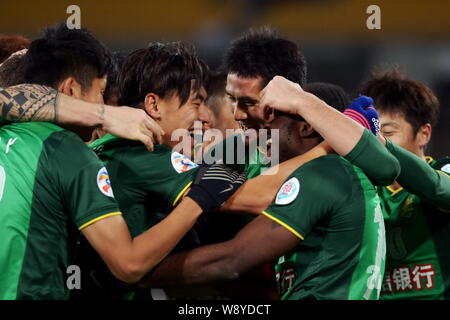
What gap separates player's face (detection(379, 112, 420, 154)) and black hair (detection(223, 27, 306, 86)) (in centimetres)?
74

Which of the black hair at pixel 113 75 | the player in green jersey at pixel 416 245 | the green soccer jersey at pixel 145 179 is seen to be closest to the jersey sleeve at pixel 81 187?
the green soccer jersey at pixel 145 179

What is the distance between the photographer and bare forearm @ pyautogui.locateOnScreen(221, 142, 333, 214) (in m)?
2.68

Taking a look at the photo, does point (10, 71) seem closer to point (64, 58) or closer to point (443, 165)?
point (64, 58)

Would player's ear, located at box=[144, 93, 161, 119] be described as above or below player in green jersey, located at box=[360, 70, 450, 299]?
above

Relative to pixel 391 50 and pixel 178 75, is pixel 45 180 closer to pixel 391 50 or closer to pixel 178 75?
pixel 178 75

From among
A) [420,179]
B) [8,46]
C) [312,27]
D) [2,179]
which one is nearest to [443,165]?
[420,179]

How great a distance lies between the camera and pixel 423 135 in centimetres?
391

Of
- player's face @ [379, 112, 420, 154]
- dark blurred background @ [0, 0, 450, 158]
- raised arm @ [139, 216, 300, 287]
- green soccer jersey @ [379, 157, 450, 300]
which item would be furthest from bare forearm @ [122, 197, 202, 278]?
dark blurred background @ [0, 0, 450, 158]

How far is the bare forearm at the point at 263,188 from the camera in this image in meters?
2.68

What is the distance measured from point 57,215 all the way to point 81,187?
15cm

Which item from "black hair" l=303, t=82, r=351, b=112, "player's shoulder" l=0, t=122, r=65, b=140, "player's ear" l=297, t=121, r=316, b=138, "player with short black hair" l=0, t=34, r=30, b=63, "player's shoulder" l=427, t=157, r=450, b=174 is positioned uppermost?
"player with short black hair" l=0, t=34, r=30, b=63

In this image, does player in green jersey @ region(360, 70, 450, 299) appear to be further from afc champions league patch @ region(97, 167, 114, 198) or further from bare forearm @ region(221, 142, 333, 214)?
afc champions league patch @ region(97, 167, 114, 198)

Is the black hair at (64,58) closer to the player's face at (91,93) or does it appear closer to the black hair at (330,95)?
the player's face at (91,93)
